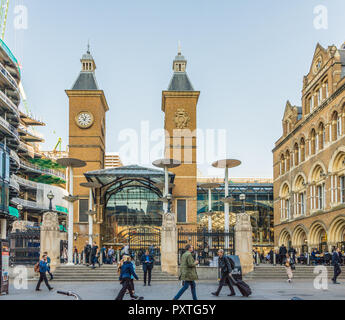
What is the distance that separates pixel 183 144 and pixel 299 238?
14.1 metres

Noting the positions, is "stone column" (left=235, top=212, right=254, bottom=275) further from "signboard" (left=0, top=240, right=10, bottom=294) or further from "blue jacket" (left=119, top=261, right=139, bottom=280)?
"signboard" (left=0, top=240, right=10, bottom=294)

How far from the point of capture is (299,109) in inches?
2002

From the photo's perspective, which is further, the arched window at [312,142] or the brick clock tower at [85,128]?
the brick clock tower at [85,128]

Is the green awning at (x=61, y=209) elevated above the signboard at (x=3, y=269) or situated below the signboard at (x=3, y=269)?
above

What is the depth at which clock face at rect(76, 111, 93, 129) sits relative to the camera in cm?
5022

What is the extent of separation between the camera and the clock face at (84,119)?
50.2 m

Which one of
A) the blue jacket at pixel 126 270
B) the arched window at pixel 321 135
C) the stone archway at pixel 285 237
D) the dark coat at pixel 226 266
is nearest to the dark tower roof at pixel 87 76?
the arched window at pixel 321 135

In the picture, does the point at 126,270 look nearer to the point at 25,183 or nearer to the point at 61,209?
the point at 25,183

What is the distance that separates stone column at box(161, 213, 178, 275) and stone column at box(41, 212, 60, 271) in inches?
212

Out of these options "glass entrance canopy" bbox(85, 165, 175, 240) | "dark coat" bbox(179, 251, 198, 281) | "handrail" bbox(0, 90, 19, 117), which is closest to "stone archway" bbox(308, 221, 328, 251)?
"glass entrance canopy" bbox(85, 165, 175, 240)

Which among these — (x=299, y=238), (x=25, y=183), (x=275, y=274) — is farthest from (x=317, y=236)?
(x=25, y=183)

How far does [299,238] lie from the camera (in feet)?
155

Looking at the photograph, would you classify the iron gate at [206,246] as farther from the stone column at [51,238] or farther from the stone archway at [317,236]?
the stone archway at [317,236]

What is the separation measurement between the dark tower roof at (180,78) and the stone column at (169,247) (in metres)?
27.6
